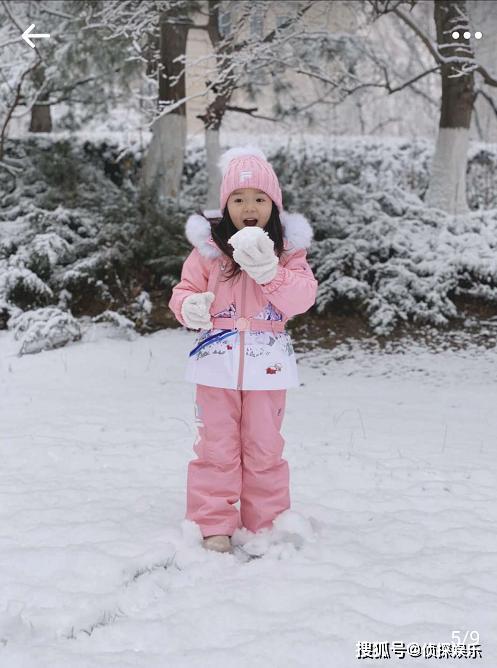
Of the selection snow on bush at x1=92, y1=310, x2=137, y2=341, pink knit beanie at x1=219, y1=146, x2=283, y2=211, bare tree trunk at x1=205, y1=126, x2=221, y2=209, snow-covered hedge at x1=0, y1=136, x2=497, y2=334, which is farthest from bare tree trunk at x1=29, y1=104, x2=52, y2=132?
pink knit beanie at x1=219, y1=146, x2=283, y2=211

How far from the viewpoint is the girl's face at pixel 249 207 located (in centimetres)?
266

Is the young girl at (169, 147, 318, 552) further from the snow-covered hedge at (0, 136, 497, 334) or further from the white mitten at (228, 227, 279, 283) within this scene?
the snow-covered hedge at (0, 136, 497, 334)

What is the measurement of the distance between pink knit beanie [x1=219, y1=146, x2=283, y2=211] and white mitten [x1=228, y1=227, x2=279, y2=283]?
12.6 inches

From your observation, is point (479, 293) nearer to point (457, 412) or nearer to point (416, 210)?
point (416, 210)

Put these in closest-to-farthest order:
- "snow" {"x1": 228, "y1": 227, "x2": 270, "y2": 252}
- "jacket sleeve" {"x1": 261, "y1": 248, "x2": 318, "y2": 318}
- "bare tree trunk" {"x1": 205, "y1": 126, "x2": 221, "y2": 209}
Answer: "snow" {"x1": 228, "y1": 227, "x2": 270, "y2": 252} < "jacket sleeve" {"x1": 261, "y1": 248, "x2": 318, "y2": 318} < "bare tree trunk" {"x1": 205, "y1": 126, "x2": 221, "y2": 209}

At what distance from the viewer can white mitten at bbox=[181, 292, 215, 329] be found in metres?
2.56

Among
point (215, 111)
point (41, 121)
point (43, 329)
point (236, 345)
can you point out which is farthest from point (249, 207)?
point (41, 121)

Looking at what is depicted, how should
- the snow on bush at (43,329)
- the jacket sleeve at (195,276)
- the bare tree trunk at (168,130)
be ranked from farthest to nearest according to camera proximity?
the bare tree trunk at (168,130)
the snow on bush at (43,329)
the jacket sleeve at (195,276)

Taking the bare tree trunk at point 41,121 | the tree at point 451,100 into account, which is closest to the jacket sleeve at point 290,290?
the tree at point 451,100

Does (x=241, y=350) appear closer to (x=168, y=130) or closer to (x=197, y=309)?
(x=197, y=309)

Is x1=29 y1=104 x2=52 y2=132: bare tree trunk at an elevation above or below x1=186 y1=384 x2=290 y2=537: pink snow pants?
above

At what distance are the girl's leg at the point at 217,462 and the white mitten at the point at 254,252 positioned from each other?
0.59 metres

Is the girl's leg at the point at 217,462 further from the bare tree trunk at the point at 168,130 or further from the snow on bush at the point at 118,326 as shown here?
the bare tree trunk at the point at 168,130

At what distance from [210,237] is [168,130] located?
22.5ft
